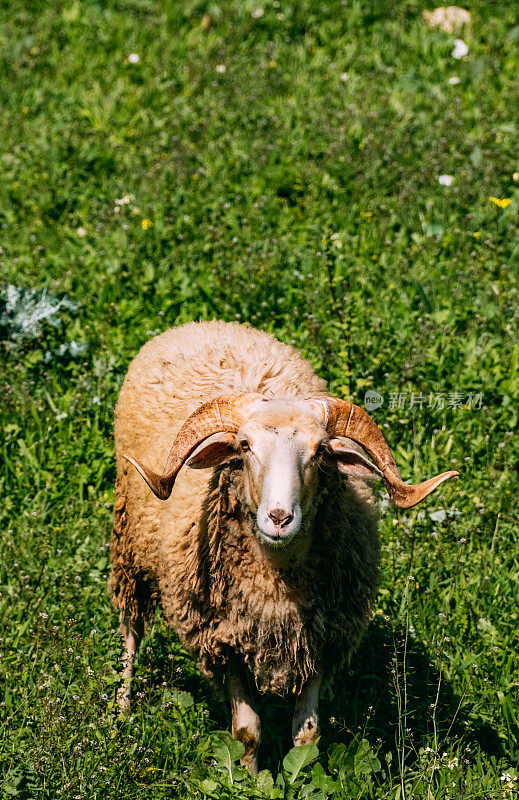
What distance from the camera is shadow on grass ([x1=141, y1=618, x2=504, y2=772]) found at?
4.52 meters

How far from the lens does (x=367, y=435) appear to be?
3.92 metres

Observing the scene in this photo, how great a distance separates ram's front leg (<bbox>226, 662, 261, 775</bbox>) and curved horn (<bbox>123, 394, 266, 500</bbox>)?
100 cm

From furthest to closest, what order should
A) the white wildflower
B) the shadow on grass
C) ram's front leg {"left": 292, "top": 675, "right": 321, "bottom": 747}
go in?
the white wildflower, the shadow on grass, ram's front leg {"left": 292, "top": 675, "right": 321, "bottom": 747}

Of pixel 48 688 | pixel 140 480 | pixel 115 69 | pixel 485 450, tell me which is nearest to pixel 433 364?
pixel 485 450

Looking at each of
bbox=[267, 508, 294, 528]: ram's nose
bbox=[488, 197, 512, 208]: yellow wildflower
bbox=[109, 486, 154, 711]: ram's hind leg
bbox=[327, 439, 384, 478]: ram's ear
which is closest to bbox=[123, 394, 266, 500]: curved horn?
bbox=[327, 439, 384, 478]: ram's ear

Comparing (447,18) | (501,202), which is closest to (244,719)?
(501,202)

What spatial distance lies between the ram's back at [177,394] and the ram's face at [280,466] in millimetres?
509

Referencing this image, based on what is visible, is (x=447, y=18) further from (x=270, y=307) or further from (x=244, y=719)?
(x=244, y=719)

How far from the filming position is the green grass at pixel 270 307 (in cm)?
437

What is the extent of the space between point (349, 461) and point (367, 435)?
0.59 feet

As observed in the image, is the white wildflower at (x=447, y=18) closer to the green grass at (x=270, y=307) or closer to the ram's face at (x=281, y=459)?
the green grass at (x=270, y=307)

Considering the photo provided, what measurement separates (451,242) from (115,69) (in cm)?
375

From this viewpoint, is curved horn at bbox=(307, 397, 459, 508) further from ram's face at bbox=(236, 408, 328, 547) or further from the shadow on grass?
A: the shadow on grass

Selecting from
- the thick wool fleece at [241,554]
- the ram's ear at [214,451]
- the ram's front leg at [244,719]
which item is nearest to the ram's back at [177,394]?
the thick wool fleece at [241,554]
